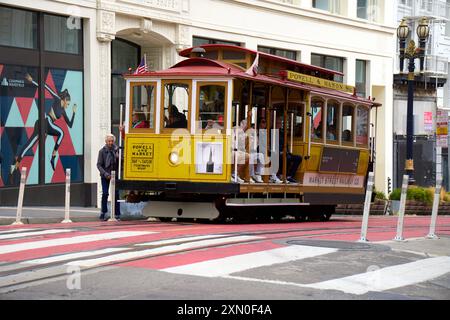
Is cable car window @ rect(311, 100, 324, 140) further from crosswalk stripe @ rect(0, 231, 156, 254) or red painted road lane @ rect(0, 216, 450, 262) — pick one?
crosswalk stripe @ rect(0, 231, 156, 254)

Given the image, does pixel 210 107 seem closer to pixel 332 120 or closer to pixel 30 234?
pixel 332 120

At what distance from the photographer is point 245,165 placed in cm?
1978

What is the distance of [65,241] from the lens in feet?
47.4

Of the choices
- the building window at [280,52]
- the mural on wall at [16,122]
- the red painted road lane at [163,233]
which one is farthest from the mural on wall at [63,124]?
the building window at [280,52]

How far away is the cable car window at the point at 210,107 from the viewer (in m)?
19.3

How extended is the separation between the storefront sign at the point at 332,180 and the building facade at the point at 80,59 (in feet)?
24.1

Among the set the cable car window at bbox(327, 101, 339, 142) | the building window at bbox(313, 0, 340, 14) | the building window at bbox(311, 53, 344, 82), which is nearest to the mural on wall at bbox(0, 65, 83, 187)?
the cable car window at bbox(327, 101, 339, 142)

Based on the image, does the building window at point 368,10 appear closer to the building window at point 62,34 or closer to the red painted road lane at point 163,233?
the building window at point 62,34

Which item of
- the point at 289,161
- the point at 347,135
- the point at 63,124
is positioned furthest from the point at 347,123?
the point at 63,124

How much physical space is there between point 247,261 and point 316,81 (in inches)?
424

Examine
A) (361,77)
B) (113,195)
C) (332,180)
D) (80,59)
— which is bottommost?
(113,195)

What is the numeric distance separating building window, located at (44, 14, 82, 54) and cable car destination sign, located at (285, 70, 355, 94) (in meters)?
7.58
